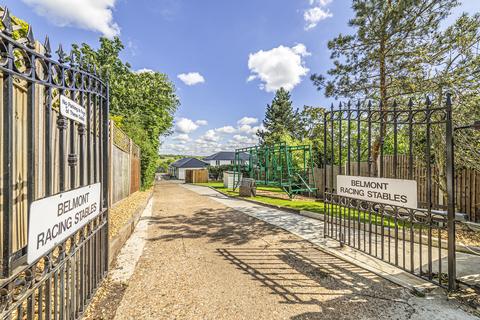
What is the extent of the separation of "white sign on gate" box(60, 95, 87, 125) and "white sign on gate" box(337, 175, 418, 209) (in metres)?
4.29

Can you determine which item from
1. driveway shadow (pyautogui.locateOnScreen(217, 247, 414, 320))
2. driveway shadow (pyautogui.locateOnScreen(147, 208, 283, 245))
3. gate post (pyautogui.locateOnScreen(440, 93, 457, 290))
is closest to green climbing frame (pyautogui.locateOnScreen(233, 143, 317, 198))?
driveway shadow (pyautogui.locateOnScreen(147, 208, 283, 245))

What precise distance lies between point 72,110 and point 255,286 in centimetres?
303

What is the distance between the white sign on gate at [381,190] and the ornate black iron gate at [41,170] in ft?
13.7

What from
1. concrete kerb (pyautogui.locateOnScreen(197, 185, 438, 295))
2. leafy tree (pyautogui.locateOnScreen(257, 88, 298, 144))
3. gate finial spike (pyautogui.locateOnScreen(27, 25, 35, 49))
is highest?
leafy tree (pyautogui.locateOnScreen(257, 88, 298, 144))

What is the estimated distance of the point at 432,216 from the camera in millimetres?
3393

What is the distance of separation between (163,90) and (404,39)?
64.3 feet

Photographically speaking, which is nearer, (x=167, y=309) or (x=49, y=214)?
(x=49, y=214)

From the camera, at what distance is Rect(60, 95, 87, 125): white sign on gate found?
7.32ft

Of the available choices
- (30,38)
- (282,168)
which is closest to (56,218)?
(30,38)

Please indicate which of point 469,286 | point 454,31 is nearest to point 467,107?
point 454,31

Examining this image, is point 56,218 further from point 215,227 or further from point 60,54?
point 215,227

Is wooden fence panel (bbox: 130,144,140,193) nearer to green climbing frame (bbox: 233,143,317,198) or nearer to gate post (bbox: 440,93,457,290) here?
green climbing frame (bbox: 233,143,317,198)

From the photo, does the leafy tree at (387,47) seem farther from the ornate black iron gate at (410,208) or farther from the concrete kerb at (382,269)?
the concrete kerb at (382,269)

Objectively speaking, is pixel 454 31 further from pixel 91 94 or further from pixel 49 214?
pixel 49 214
